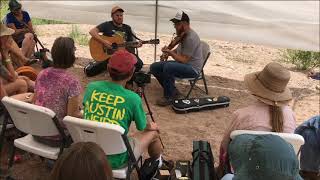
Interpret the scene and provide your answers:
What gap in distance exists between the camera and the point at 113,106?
3092 mm

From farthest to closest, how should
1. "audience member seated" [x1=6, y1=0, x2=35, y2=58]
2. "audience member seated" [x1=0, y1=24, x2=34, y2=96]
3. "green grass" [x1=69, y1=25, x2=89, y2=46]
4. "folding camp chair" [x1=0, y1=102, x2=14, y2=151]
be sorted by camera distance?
"green grass" [x1=69, y1=25, x2=89, y2=46] < "audience member seated" [x1=6, y1=0, x2=35, y2=58] < "audience member seated" [x1=0, y1=24, x2=34, y2=96] < "folding camp chair" [x1=0, y1=102, x2=14, y2=151]

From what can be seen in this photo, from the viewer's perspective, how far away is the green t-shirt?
3.09 m

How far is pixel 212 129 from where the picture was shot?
16.7ft

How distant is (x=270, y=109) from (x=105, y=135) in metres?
1.16

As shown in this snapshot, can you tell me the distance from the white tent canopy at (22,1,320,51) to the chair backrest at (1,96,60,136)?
3422mm

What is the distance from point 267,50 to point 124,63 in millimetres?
5907

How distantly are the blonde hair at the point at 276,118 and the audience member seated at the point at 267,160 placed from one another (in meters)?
1.28

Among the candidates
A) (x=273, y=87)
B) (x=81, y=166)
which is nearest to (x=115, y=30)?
(x=273, y=87)

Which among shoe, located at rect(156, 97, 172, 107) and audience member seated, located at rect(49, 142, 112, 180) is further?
shoe, located at rect(156, 97, 172, 107)

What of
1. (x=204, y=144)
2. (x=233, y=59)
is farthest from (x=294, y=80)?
(x=204, y=144)

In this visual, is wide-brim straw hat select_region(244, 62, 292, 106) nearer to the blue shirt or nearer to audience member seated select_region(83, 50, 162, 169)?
audience member seated select_region(83, 50, 162, 169)

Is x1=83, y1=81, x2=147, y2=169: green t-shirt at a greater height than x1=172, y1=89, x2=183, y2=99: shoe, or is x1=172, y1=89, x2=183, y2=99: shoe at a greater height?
x1=83, y1=81, x2=147, y2=169: green t-shirt

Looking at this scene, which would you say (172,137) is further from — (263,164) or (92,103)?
(263,164)

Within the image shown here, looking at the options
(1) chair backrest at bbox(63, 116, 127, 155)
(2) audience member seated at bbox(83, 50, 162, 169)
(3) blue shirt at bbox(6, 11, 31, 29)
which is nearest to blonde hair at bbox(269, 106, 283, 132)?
(2) audience member seated at bbox(83, 50, 162, 169)
